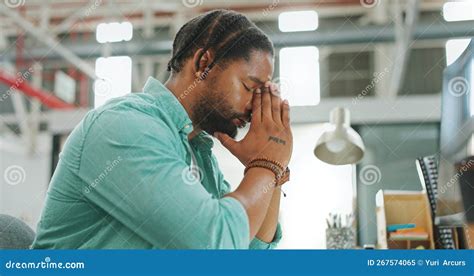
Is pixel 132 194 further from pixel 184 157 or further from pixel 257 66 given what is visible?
pixel 257 66

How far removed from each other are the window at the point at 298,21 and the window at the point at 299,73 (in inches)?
5.3

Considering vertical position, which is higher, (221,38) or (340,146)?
(340,146)

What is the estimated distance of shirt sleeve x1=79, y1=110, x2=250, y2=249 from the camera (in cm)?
91

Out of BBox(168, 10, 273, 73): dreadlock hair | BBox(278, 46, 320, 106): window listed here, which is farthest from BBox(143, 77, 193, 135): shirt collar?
BBox(278, 46, 320, 106): window

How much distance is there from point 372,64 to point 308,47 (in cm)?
284

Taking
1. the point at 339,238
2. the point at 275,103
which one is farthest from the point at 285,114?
the point at 339,238

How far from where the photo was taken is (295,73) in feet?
12.0

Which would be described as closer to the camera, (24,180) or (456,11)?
(456,11)

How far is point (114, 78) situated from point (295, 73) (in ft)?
3.74

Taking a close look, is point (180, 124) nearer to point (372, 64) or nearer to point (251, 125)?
point (251, 125)

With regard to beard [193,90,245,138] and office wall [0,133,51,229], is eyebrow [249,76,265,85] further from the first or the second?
office wall [0,133,51,229]

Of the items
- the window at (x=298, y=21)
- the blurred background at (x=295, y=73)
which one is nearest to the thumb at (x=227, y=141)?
the blurred background at (x=295, y=73)

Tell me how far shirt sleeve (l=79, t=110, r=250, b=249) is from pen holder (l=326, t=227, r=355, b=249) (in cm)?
126

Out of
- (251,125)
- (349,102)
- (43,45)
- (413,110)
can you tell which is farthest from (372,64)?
(251,125)
